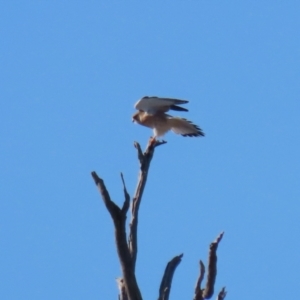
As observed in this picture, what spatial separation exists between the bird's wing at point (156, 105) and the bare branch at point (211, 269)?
6.77 metres

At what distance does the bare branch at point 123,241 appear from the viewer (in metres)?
5.32

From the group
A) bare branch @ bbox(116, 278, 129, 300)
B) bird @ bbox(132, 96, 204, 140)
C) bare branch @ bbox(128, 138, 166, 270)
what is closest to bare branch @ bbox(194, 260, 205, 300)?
bare branch @ bbox(128, 138, 166, 270)

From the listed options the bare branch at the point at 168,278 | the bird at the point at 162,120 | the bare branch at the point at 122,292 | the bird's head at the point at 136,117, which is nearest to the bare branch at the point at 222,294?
the bare branch at the point at 168,278

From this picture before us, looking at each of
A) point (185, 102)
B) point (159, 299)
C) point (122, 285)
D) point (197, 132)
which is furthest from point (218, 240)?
point (197, 132)

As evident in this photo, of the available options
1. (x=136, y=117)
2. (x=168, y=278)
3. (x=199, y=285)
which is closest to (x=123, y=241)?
(x=168, y=278)

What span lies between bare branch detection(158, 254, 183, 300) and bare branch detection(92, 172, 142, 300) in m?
0.19

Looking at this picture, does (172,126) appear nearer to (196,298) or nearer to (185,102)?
(185,102)

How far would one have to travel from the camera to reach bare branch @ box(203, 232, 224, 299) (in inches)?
201

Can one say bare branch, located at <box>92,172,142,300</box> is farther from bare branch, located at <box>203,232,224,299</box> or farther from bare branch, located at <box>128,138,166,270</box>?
bare branch, located at <box>203,232,224,299</box>

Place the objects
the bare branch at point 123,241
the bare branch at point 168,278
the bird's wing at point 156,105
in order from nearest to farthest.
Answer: the bare branch at point 123,241, the bare branch at point 168,278, the bird's wing at point 156,105

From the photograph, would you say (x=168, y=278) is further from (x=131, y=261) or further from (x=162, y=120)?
(x=162, y=120)

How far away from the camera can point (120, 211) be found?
17.5ft

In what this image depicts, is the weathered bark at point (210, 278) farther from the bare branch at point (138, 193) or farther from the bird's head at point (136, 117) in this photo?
the bird's head at point (136, 117)

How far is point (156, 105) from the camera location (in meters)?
12.6
